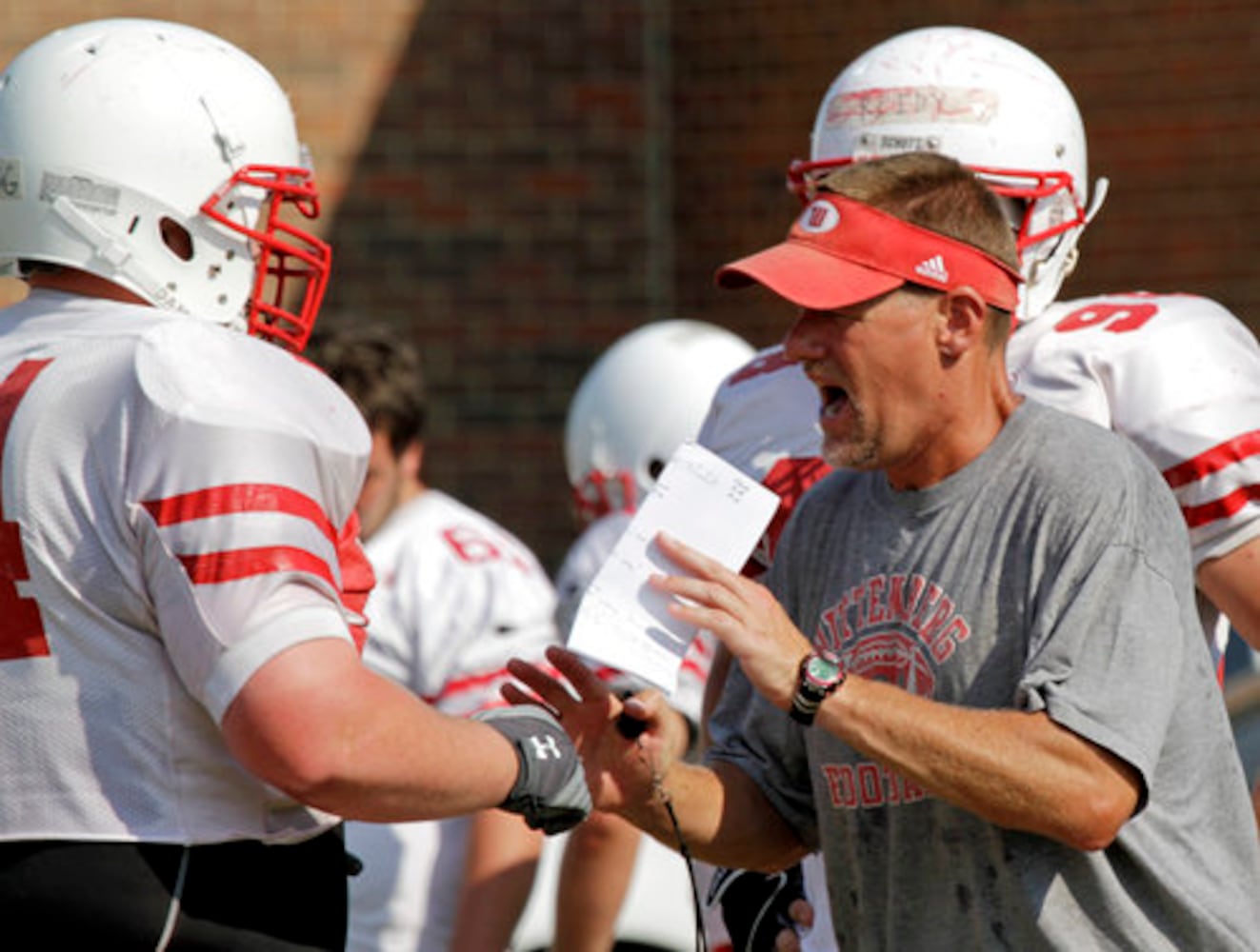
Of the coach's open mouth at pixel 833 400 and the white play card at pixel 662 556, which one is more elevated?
the coach's open mouth at pixel 833 400

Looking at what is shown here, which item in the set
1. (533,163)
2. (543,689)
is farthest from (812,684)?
(533,163)

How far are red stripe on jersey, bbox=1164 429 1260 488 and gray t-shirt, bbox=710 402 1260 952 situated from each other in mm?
319

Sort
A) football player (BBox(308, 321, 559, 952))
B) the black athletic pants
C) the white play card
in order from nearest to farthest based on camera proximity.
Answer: the black athletic pants < the white play card < football player (BBox(308, 321, 559, 952))

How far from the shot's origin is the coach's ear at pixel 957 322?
3230 millimetres

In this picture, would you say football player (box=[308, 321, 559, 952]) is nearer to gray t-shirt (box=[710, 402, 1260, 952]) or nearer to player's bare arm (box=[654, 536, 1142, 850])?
gray t-shirt (box=[710, 402, 1260, 952])

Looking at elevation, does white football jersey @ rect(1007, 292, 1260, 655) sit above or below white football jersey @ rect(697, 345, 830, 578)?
above

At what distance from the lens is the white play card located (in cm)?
298

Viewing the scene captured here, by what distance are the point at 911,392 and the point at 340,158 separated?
565 centimetres

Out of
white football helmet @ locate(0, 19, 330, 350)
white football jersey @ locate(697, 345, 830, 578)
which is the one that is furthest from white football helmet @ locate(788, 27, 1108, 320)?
white football helmet @ locate(0, 19, 330, 350)

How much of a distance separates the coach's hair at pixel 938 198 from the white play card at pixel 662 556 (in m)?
0.49

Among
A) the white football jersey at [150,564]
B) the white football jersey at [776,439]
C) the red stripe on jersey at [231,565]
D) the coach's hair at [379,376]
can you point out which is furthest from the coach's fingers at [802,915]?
the coach's hair at [379,376]

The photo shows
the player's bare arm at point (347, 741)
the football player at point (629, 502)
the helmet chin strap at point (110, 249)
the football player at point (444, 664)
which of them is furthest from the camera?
the football player at point (629, 502)

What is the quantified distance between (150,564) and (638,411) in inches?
129

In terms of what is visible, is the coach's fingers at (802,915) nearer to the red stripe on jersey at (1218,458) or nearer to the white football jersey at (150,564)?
the red stripe on jersey at (1218,458)
